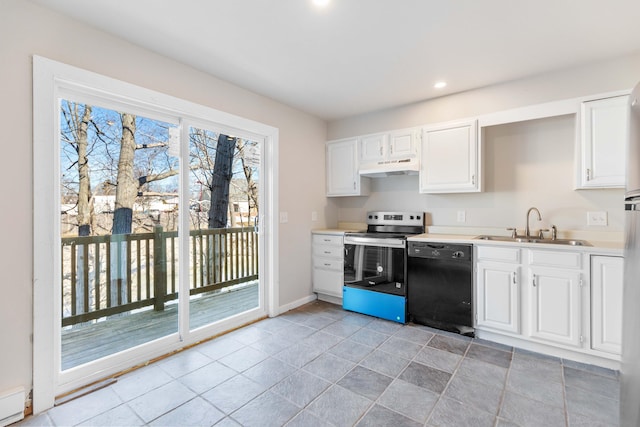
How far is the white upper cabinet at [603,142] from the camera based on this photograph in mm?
2297

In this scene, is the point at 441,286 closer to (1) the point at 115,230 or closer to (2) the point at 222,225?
(2) the point at 222,225

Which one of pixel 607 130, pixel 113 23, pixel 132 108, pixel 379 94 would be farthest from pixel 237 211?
pixel 607 130

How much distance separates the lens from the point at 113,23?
6.35 feet

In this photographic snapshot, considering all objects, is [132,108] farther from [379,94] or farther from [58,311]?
[379,94]

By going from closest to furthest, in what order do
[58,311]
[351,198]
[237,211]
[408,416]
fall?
[408,416] → [58,311] → [237,211] → [351,198]

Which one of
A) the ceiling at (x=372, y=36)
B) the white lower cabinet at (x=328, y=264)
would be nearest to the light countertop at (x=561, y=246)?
the white lower cabinet at (x=328, y=264)

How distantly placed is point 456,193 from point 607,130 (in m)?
1.28

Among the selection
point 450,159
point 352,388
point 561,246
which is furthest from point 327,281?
point 561,246

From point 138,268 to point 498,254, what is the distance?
121 inches

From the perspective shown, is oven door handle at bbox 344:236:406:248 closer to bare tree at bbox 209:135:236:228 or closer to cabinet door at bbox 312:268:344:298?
cabinet door at bbox 312:268:344:298

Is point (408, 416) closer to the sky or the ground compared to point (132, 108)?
closer to the ground

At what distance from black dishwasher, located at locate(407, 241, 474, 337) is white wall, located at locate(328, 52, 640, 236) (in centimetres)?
66

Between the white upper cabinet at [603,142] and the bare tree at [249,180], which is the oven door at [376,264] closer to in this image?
the bare tree at [249,180]

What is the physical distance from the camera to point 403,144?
342 cm
